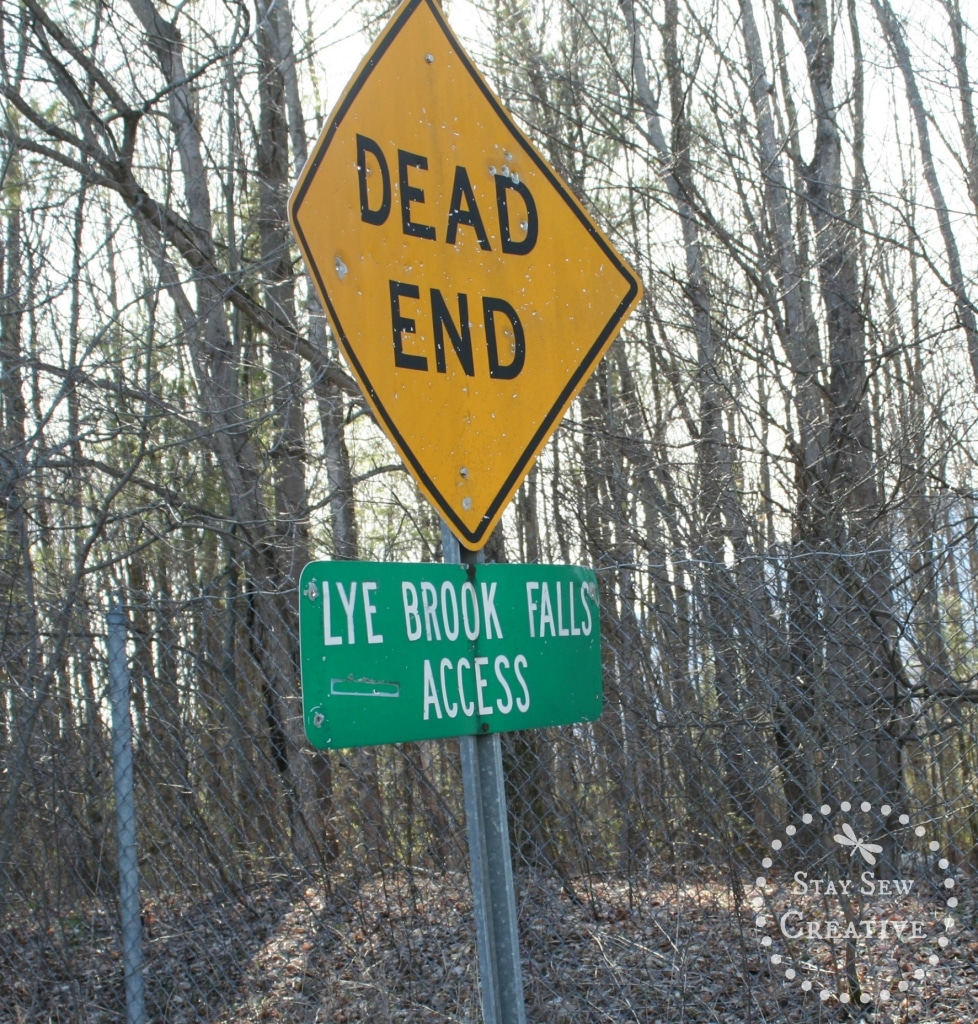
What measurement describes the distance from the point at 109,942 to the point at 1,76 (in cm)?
518

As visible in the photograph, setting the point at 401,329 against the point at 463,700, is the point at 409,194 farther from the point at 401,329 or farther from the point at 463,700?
the point at 463,700

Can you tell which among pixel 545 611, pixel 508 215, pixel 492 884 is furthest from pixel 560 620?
pixel 508 215

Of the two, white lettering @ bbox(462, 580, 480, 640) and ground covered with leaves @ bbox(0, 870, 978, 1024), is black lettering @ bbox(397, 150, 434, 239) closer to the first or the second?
white lettering @ bbox(462, 580, 480, 640)

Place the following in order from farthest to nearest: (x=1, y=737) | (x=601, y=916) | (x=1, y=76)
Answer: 1. (x=1, y=76)
2. (x=1, y=737)
3. (x=601, y=916)

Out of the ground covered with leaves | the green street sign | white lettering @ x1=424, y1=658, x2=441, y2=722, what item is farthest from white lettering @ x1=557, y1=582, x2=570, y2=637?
the ground covered with leaves

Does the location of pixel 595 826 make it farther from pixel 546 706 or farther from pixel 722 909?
pixel 546 706

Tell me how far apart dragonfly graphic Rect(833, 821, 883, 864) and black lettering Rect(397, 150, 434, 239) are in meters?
2.54

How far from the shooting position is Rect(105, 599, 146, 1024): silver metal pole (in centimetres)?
368

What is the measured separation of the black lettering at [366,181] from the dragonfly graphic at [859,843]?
2624 millimetres

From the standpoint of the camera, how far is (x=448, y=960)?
4293mm

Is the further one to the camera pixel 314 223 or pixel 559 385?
pixel 559 385

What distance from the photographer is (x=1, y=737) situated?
15.6ft

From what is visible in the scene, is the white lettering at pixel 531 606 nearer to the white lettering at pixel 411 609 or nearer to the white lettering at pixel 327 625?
the white lettering at pixel 411 609

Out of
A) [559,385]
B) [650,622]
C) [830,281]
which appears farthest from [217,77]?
[559,385]
